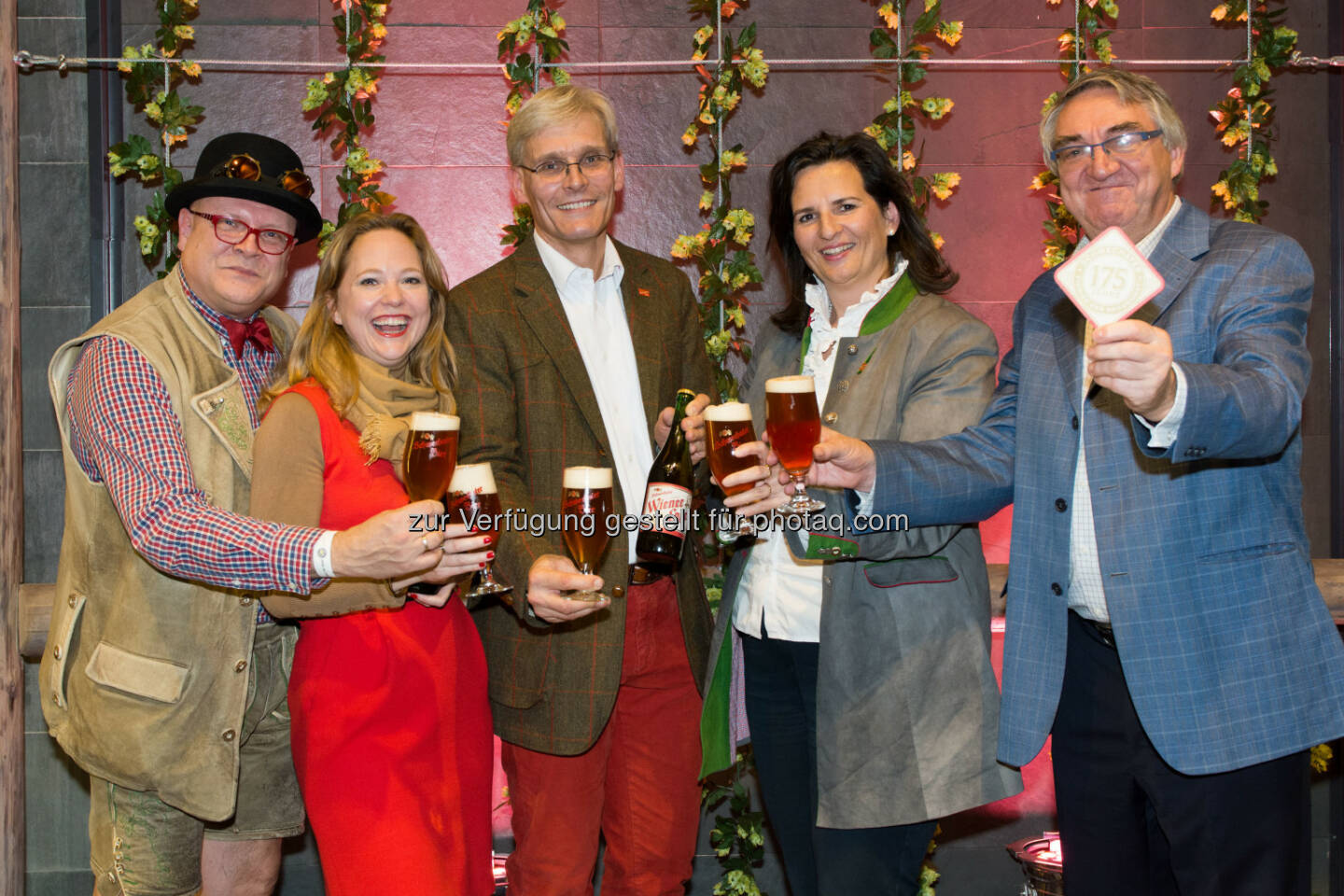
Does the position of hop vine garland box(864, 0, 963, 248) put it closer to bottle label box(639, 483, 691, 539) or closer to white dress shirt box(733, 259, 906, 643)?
white dress shirt box(733, 259, 906, 643)

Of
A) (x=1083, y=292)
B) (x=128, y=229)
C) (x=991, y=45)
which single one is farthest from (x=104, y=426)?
(x=991, y=45)

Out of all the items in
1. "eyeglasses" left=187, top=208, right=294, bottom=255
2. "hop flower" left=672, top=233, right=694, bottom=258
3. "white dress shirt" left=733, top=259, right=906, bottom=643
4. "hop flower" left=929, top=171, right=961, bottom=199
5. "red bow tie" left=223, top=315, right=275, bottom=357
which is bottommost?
"white dress shirt" left=733, top=259, right=906, bottom=643

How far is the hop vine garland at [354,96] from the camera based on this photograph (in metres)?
3.66

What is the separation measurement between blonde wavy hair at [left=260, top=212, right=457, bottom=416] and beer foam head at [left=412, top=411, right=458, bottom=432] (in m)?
0.36

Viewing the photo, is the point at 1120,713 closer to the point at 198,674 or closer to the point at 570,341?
the point at 570,341

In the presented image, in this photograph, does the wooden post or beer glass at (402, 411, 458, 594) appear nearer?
beer glass at (402, 411, 458, 594)

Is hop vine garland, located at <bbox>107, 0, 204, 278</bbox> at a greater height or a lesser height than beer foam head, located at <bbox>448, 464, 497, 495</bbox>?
greater

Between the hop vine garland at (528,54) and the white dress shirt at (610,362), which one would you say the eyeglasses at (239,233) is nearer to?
the white dress shirt at (610,362)

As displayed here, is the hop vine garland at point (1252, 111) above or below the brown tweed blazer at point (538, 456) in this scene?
above

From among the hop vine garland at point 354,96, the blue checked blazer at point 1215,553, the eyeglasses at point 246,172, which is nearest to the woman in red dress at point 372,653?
the eyeglasses at point 246,172

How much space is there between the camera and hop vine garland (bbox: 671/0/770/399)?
3.72m

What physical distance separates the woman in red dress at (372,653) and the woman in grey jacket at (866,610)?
714 millimetres

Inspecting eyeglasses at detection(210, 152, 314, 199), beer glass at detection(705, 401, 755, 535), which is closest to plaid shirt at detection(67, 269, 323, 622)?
eyeglasses at detection(210, 152, 314, 199)

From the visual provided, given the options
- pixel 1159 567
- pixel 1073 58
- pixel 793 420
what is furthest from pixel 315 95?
pixel 1159 567
